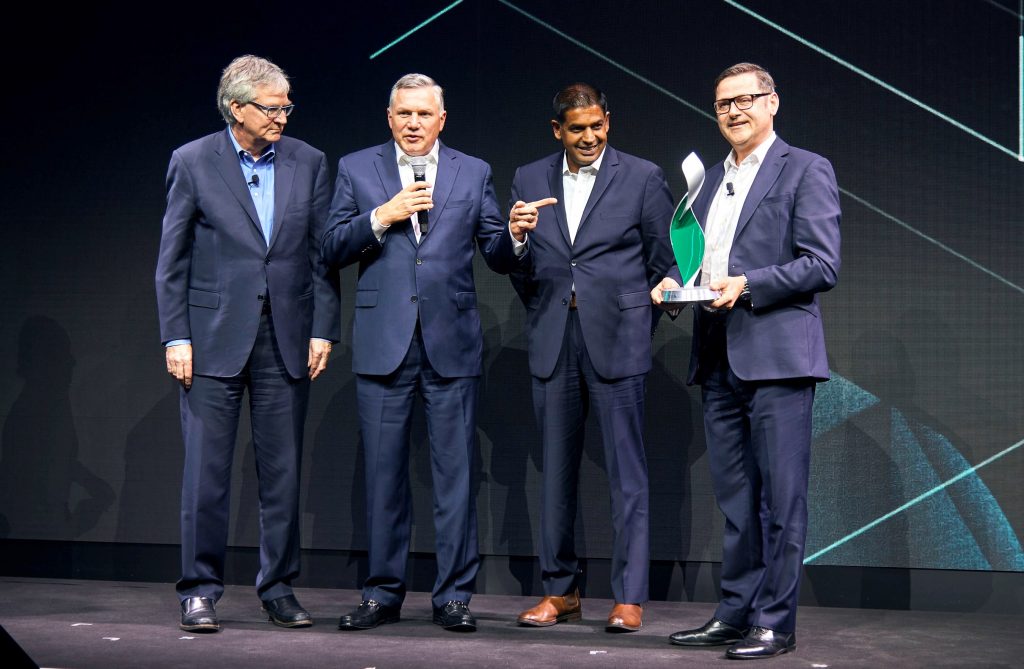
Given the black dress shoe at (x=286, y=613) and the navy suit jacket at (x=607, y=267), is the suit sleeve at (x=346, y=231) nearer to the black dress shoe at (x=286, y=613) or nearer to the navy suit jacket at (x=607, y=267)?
the navy suit jacket at (x=607, y=267)

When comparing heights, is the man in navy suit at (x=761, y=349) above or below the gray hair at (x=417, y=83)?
below

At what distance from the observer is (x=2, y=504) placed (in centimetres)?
471

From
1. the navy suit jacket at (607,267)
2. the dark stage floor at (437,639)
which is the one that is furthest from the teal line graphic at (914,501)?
the navy suit jacket at (607,267)

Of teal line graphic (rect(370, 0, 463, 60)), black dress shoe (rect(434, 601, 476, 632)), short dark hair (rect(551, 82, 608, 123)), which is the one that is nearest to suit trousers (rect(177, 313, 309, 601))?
black dress shoe (rect(434, 601, 476, 632))

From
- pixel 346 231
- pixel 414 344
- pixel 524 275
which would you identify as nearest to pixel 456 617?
pixel 414 344

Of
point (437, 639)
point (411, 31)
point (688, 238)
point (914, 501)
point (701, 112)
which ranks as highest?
point (411, 31)

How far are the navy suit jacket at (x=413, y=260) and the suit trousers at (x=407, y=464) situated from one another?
0.06 meters

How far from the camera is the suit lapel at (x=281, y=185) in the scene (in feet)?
12.1

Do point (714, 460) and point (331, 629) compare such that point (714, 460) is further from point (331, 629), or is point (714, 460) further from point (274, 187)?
point (274, 187)

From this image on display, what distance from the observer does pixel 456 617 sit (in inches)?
142

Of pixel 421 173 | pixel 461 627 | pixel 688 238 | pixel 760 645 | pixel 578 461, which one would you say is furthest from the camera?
pixel 578 461

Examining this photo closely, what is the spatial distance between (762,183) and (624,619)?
133 centimetres

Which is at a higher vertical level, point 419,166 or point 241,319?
point 419,166

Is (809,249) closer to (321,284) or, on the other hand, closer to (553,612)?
(553,612)
